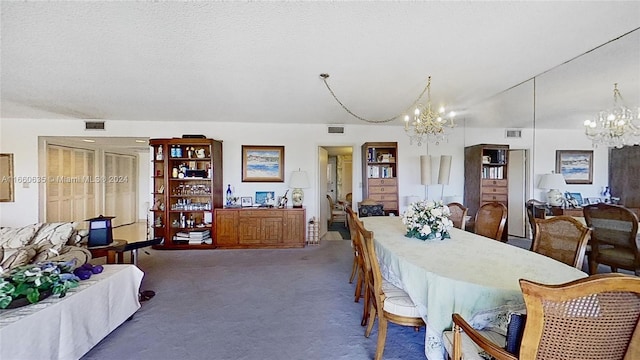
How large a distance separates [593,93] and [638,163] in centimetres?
95

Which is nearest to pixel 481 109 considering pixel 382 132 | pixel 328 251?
pixel 382 132

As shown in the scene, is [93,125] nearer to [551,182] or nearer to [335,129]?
[335,129]

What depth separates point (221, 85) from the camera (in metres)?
3.37

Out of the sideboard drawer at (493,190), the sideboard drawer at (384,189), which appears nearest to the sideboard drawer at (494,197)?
the sideboard drawer at (493,190)

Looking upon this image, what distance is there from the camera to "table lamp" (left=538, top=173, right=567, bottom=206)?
3.01 metres

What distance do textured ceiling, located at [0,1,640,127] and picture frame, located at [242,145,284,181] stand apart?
1.66 meters

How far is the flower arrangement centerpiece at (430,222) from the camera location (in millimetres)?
2500

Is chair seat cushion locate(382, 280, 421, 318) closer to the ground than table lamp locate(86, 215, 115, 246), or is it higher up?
closer to the ground

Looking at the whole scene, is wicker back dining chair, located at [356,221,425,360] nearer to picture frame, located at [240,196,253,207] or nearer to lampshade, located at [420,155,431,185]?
lampshade, located at [420,155,431,185]

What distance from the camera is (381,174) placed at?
554 centimetres

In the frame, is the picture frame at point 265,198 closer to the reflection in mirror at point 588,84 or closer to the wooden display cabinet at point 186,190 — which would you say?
the wooden display cabinet at point 186,190

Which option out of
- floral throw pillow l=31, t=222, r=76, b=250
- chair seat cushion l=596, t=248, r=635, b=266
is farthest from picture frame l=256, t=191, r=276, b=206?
chair seat cushion l=596, t=248, r=635, b=266

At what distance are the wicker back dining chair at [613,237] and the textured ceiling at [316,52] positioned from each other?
104 cm

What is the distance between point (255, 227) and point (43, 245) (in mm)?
2787
